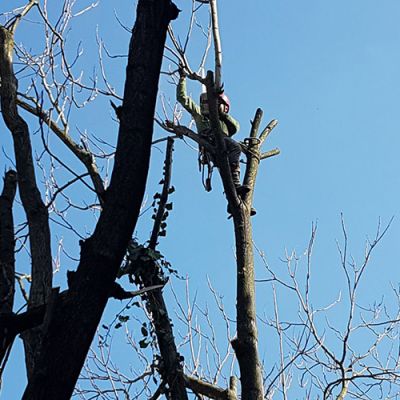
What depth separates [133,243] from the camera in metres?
3.72

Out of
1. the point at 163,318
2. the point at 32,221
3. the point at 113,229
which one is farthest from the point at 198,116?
the point at 113,229

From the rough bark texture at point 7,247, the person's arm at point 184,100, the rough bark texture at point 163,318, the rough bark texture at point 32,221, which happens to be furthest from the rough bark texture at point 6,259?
the person's arm at point 184,100

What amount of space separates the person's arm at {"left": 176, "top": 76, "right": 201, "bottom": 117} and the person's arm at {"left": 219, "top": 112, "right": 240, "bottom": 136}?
Answer: 214 mm

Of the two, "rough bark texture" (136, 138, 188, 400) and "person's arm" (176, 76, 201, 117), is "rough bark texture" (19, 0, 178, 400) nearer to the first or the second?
"rough bark texture" (136, 138, 188, 400)

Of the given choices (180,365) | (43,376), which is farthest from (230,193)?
(43,376)

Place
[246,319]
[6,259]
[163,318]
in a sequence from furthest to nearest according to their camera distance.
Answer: [246,319]
[163,318]
[6,259]

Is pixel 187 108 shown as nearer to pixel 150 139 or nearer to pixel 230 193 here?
pixel 230 193

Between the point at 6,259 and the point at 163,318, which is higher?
the point at 163,318

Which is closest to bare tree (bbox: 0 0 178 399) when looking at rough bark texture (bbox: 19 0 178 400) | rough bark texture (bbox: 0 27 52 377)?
rough bark texture (bbox: 19 0 178 400)

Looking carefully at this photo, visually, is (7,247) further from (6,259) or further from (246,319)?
(246,319)

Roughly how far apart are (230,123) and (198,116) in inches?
9.9

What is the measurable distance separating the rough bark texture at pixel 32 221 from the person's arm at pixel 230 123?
2.84 m

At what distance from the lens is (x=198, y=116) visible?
595 centimetres

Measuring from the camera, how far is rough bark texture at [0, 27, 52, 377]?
2.54 meters
